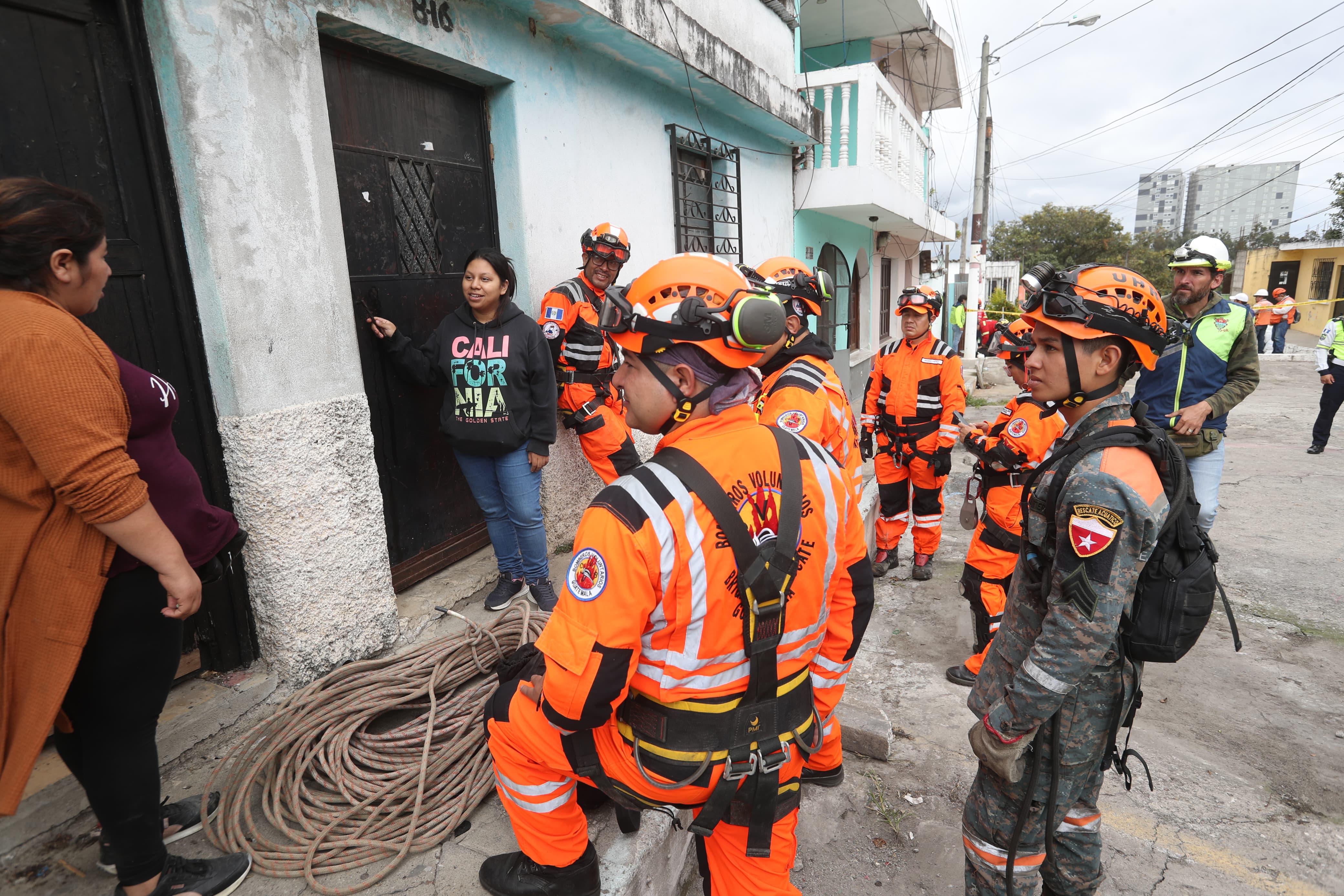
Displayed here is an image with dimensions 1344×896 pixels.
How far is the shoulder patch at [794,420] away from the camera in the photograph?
308 centimetres

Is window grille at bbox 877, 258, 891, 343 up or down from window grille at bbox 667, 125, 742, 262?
down

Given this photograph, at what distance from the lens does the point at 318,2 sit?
306 cm

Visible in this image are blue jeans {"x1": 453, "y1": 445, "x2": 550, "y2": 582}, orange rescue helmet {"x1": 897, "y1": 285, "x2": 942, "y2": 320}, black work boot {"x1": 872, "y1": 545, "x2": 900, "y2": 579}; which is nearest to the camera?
blue jeans {"x1": 453, "y1": 445, "x2": 550, "y2": 582}

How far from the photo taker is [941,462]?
5129 millimetres

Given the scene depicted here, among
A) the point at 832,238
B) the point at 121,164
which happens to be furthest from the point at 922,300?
the point at 832,238

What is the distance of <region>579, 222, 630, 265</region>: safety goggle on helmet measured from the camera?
463 cm

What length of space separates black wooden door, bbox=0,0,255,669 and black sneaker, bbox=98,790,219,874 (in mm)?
717

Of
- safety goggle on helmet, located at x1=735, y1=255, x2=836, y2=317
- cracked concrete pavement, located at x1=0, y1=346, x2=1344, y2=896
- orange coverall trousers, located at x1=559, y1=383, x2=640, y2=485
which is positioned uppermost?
safety goggle on helmet, located at x1=735, y1=255, x2=836, y2=317

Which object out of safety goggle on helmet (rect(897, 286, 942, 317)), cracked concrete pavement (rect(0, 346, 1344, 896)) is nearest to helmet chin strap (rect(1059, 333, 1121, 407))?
cracked concrete pavement (rect(0, 346, 1344, 896))

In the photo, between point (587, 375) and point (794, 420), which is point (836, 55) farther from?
point (794, 420)

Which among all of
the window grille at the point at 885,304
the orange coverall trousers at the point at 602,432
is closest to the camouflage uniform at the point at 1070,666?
the orange coverall trousers at the point at 602,432

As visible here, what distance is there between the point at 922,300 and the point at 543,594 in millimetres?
3357

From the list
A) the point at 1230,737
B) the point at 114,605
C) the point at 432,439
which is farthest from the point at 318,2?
the point at 1230,737

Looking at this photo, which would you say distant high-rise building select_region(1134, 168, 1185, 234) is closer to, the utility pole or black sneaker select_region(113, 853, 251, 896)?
the utility pole
